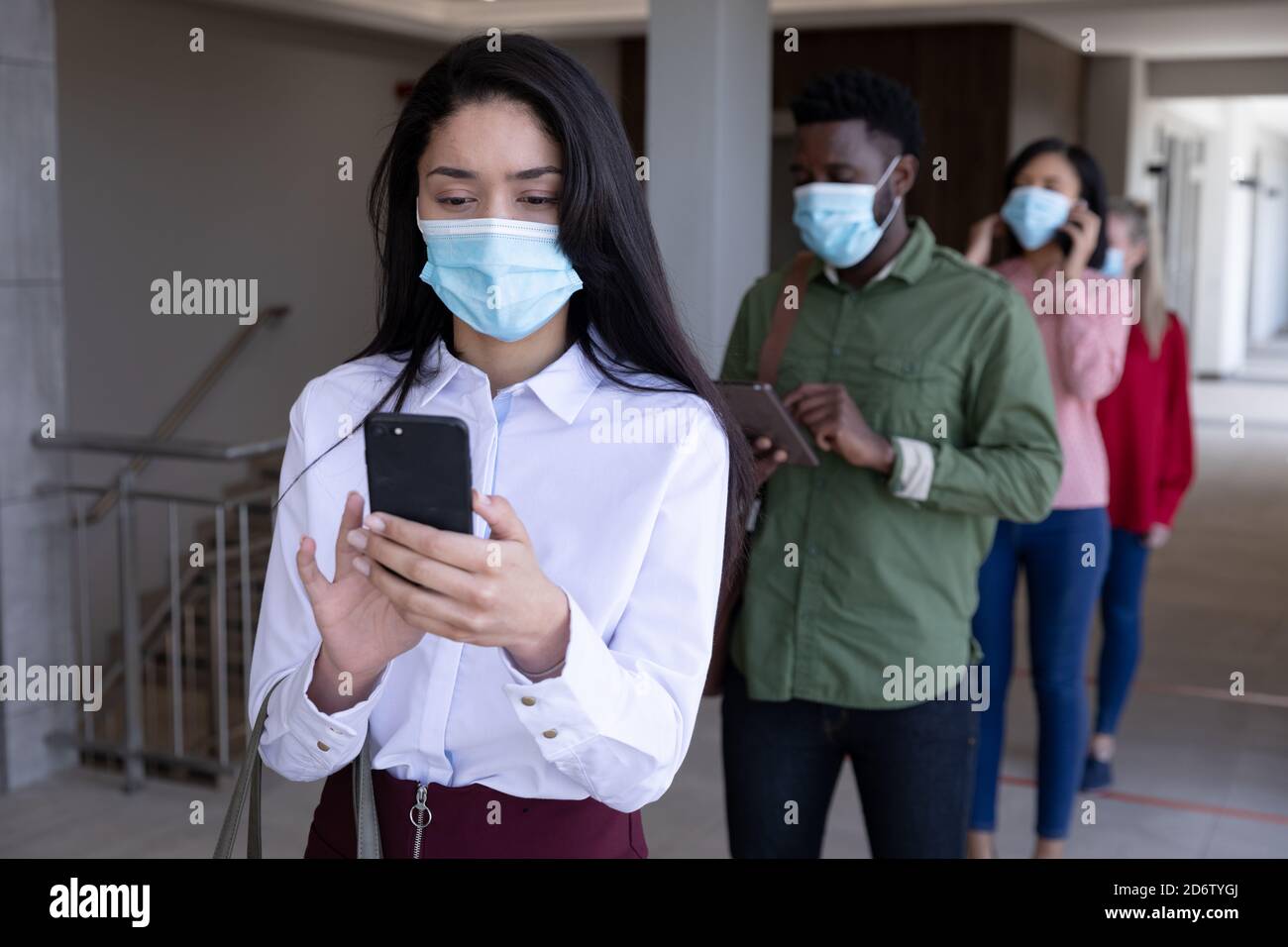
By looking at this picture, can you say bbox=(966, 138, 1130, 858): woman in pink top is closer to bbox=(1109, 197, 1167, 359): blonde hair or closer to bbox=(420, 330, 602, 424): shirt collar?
bbox=(1109, 197, 1167, 359): blonde hair

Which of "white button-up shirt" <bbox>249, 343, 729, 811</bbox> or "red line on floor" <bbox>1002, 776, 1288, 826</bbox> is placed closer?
"white button-up shirt" <bbox>249, 343, 729, 811</bbox>

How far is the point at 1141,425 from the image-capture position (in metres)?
3.99

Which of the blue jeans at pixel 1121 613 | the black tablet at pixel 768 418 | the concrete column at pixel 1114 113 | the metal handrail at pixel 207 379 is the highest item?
the concrete column at pixel 1114 113

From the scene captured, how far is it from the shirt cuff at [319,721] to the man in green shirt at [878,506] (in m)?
1.07

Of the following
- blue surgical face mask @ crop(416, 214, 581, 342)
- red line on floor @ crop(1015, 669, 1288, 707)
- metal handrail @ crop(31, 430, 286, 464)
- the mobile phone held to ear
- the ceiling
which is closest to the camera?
the mobile phone held to ear

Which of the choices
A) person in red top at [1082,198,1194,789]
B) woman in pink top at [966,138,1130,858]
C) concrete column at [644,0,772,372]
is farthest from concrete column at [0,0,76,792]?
person in red top at [1082,198,1194,789]

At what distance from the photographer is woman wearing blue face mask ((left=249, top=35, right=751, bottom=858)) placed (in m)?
1.22

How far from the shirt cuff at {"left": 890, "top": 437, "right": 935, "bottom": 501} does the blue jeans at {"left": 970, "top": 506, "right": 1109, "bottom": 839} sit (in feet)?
3.65

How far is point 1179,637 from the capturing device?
5.96 metres

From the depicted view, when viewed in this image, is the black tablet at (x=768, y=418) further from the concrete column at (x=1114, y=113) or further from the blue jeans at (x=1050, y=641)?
the concrete column at (x=1114, y=113)

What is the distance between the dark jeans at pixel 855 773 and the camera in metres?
2.20

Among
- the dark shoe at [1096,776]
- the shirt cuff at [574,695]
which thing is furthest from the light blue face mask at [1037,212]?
the shirt cuff at [574,695]

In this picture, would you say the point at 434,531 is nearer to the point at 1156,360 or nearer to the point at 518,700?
the point at 518,700
